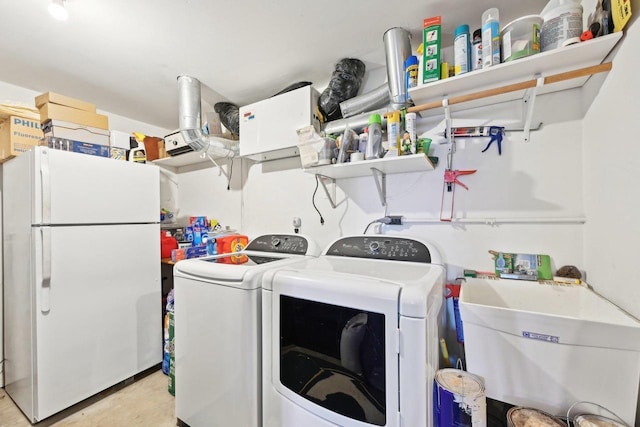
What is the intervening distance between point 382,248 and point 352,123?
857 millimetres

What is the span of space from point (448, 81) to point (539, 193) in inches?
30.2

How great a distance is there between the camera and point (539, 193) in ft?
4.46

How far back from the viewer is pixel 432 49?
1.31 metres

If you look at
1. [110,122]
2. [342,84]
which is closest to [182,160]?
[110,122]

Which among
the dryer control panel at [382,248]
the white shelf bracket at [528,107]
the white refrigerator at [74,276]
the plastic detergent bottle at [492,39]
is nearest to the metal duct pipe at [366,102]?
the plastic detergent bottle at [492,39]

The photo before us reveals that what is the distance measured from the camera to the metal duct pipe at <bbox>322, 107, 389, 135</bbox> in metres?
1.67

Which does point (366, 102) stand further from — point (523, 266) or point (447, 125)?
point (523, 266)

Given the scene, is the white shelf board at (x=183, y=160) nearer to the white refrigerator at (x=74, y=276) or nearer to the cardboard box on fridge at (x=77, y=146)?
the white refrigerator at (x=74, y=276)

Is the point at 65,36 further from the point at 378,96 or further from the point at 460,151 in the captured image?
the point at 460,151

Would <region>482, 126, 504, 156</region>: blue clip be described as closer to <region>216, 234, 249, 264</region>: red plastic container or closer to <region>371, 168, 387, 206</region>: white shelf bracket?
<region>371, 168, 387, 206</region>: white shelf bracket

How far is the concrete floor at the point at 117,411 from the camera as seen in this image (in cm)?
170

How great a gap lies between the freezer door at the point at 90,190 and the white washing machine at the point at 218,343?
3.12 ft

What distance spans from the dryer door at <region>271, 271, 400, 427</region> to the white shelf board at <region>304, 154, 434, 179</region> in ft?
2.36

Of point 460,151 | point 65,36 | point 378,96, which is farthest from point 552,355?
point 65,36
